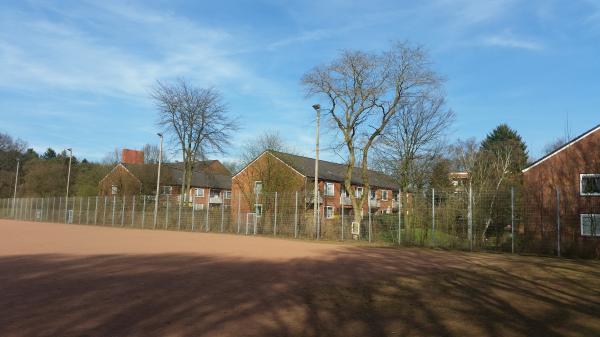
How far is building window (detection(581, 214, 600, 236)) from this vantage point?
17172 millimetres

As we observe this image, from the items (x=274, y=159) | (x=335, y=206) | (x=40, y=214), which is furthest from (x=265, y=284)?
(x=40, y=214)

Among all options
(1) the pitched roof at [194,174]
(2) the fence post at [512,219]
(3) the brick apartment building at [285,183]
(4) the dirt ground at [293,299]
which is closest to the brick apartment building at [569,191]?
(2) the fence post at [512,219]

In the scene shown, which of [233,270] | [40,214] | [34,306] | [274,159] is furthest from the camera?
[40,214]

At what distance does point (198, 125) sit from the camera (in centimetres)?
4478

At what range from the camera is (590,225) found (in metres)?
17.3

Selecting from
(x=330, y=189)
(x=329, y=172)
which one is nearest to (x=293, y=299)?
(x=330, y=189)

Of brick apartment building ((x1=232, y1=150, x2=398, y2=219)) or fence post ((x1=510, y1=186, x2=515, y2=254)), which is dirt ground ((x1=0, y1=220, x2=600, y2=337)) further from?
brick apartment building ((x1=232, y1=150, x2=398, y2=219))

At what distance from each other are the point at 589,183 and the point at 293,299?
2388cm

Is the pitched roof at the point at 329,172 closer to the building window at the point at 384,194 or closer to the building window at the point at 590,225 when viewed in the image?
the building window at the point at 384,194

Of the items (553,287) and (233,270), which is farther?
(233,270)

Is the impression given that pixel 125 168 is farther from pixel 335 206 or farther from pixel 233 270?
pixel 233 270

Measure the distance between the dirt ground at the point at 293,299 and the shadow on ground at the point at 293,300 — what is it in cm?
2

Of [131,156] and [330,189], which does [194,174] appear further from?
[330,189]

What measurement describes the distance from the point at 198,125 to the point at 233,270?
34208 millimetres
